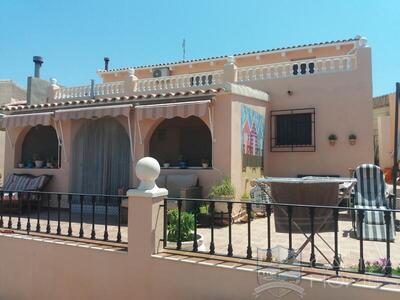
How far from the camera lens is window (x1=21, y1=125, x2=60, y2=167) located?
725 inches

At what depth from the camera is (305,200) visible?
6.55 metres

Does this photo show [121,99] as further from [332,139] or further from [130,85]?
[332,139]

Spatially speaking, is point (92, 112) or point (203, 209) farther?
point (92, 112)

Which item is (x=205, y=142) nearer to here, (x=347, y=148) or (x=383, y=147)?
(x=347, y=148)

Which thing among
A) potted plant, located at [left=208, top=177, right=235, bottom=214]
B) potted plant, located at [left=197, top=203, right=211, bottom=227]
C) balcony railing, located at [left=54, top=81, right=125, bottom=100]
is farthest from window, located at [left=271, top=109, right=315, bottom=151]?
balcony railing, located at [left=54, top=81, right=125, bottom=100]

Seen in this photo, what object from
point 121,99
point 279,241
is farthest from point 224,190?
point 121,99

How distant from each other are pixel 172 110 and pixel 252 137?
148 inches

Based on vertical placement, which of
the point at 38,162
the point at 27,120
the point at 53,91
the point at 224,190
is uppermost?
the point at 53,91

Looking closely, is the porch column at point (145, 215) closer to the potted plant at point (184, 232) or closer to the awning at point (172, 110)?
the potted plant at point (184, 232)

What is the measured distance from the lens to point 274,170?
16.7 meters

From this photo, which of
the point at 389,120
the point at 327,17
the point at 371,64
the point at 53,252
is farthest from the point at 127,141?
the point at 389,120

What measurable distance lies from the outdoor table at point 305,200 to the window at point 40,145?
1481 cm

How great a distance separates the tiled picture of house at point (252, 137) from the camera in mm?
14016

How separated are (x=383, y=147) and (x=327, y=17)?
18318mm
